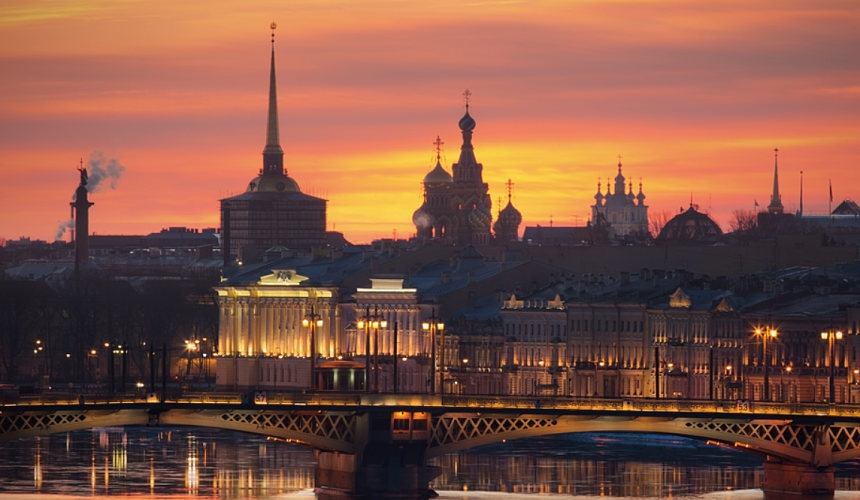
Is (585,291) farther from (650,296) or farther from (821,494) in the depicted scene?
(821,494)

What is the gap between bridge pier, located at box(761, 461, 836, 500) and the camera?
116 m

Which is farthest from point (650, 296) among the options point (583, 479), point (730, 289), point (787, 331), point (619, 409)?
point (619, 409)

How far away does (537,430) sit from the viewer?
11694 cm

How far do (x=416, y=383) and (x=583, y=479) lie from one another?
53.1m

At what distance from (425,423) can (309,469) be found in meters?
19.4

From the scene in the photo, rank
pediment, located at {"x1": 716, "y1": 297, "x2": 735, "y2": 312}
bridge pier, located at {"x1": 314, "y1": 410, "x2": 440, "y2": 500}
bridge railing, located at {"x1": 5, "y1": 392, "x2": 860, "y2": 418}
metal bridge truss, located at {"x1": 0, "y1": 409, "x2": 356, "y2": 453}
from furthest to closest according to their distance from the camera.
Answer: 1. pediment, located at {"x1": 716, "y1": 297, "x2": 735, "y2": 312}
2. bridge pier, located at {"x1": 314, "y1": 410, "x2": 440, "y2": 500}
3. bridge railing, located at {"x1": 5, "y1": 392, "x2": 860, "y2": 418}
4. metal bridge truss, located at {"x1": 0, "y1": 409, "x2": 356, "y2": 453}

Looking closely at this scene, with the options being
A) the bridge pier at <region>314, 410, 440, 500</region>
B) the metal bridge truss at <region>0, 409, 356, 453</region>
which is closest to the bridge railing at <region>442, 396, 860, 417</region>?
the bridge pier at <region>314, 410, 440, 500</region>

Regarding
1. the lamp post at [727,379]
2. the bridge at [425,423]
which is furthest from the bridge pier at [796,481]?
the lamp post at [727,379]

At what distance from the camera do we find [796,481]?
4628 inches

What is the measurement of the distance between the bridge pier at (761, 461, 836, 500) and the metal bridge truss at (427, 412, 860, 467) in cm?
54

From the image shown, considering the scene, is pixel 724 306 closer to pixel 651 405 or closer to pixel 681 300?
pixel 681 300

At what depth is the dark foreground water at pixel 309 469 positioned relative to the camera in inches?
4929

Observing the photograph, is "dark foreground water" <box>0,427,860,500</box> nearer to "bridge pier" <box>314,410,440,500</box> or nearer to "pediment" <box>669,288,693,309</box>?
"bridge pier" <box>314,410,440,500</box>

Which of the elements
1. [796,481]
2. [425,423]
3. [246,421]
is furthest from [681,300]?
[246,421]
